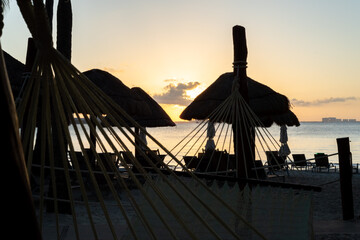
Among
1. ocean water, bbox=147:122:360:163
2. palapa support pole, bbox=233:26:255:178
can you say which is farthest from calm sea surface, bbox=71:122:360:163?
palapa support pole, bbox=233:26:255:178

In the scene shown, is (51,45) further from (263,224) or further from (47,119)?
(263,224)

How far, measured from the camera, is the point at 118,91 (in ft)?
22.7

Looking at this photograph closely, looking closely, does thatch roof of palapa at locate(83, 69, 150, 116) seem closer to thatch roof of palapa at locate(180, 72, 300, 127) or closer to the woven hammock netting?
thatch roof of palapa at locate(180, 72, 300, 127)

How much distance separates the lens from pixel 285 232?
8.71 feet

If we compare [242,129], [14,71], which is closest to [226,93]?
[242,129]

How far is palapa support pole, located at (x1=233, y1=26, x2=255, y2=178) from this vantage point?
3.59 metres

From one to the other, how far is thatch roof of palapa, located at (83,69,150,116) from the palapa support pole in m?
3.28

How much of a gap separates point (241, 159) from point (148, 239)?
1.22m

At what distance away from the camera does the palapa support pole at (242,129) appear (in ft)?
11.8

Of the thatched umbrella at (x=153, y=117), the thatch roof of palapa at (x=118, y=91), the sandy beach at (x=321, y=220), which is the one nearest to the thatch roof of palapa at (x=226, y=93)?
the thatch roof of palapa at (x=118, y=91)

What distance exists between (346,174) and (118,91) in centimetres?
397

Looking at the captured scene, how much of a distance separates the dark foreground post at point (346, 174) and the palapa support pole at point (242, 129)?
1907 millimetres

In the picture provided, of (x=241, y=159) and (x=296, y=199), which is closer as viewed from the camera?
(x=296, y=199)

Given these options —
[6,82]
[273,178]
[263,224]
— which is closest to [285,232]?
[263,224]
